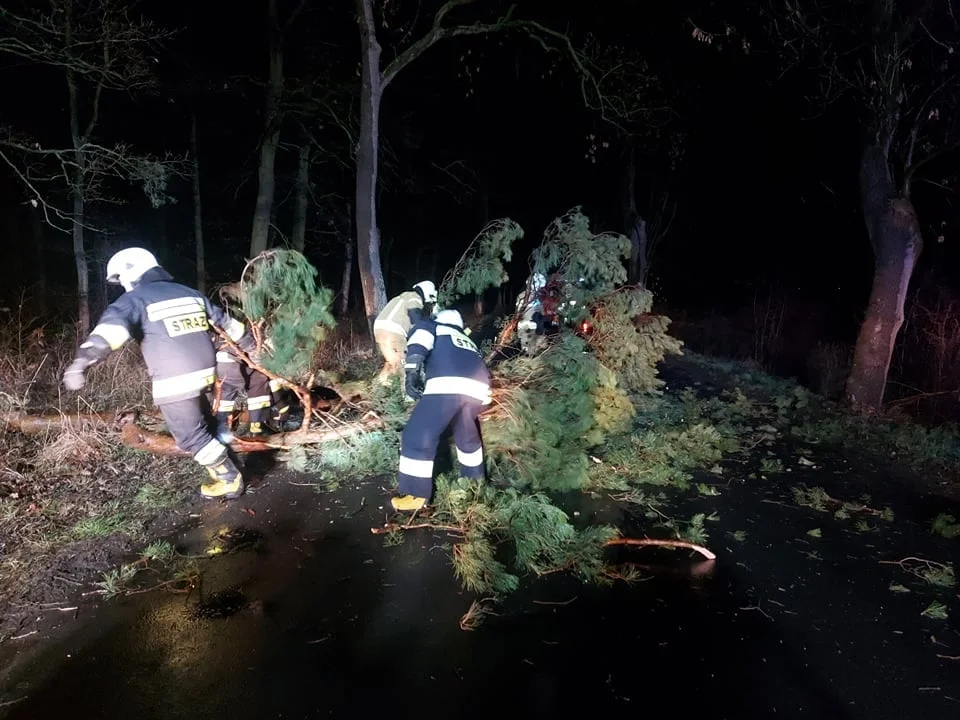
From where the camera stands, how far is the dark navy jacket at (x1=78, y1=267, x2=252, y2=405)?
3750mm

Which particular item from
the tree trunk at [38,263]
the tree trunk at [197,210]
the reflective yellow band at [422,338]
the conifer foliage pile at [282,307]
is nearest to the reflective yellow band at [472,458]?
the reflective yellow band at [422,338]

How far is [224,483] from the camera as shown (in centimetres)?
407

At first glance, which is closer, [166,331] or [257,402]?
[166,331]

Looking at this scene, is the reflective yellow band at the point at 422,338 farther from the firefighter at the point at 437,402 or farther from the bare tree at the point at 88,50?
the bare tree at the point at 88,50

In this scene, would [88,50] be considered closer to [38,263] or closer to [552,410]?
[552,410]

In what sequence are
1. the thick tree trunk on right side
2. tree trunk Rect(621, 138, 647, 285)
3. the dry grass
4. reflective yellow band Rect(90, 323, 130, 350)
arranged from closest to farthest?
1. the dry grass
2. reflective yellow band Rect(90, 323, 130, 350)
3. the thick tree trunk on right side
4. tree trunk Rect(621, 138, 647, 285)

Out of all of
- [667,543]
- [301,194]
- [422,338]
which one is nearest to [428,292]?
[422,338]

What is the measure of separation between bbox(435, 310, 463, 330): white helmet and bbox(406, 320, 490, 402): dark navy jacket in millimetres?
39

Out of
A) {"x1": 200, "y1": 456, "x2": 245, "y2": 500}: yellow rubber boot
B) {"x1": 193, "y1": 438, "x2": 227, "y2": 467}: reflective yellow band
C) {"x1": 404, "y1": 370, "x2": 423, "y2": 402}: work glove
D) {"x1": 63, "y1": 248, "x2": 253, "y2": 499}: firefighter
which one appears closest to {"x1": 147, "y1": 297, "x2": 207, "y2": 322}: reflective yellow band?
{"x1": 63, "y1": 248, "x2": 253, "y2": 499}: firefighter

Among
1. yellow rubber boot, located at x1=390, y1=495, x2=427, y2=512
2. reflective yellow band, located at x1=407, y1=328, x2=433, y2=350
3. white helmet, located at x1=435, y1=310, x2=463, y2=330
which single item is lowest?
yellow rubber boot, located at x1=390, y1=495, x2=427, y2=512

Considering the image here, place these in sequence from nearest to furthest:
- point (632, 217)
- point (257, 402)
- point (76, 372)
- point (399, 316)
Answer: point (76, 372) → point (257, 402) → point (399, 316) → point (632, 217)

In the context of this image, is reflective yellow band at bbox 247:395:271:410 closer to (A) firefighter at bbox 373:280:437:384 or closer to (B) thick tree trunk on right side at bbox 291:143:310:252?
(A) firefighter at bbox 373:280:437:384

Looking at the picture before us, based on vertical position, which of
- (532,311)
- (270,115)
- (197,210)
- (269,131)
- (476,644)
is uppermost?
(270,115)

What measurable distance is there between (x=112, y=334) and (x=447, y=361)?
2.10m
